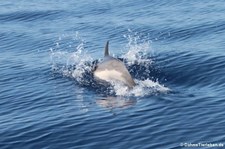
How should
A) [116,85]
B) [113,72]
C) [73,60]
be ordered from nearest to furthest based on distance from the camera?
1. [116,85]
2. [113,72]
3. [73,60]

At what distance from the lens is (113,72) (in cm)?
2866

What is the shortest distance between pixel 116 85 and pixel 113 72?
43.1 inches

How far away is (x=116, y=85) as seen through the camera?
2780 centimetres

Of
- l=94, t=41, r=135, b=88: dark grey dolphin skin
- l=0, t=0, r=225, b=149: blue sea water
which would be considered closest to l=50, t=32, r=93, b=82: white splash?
l=0, t=0, r=225, b=149: blue sea water

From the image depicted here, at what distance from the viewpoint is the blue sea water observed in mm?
21839

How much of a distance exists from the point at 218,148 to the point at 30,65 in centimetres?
1853

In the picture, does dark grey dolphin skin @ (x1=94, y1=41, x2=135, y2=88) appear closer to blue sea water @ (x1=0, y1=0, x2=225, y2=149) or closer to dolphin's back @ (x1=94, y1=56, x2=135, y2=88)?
dolphin's back @ (x1=94, y1=56, x2=135, y2=88)

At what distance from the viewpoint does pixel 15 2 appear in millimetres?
63750

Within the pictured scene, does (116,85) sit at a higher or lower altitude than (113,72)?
lower

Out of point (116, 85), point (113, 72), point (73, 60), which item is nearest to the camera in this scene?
point (116, 85)

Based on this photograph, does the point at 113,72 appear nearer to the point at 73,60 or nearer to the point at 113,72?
the point at 113,72

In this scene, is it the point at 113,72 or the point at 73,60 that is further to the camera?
the point at 73,60

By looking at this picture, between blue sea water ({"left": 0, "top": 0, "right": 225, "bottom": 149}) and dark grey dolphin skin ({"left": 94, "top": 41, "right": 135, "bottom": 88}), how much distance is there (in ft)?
2.05

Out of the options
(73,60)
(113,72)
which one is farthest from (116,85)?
(73,60)
